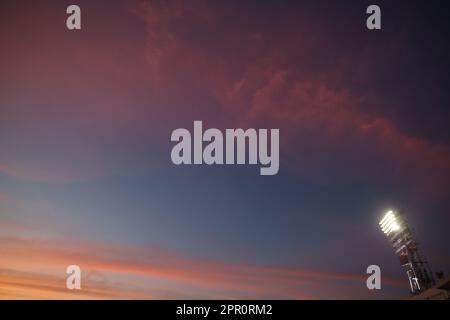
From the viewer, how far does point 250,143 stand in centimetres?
2072

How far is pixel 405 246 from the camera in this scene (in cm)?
3406

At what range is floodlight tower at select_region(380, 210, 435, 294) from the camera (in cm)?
3362

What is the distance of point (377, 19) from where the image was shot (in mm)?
20469

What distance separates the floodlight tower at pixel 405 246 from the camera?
33.6 meters
